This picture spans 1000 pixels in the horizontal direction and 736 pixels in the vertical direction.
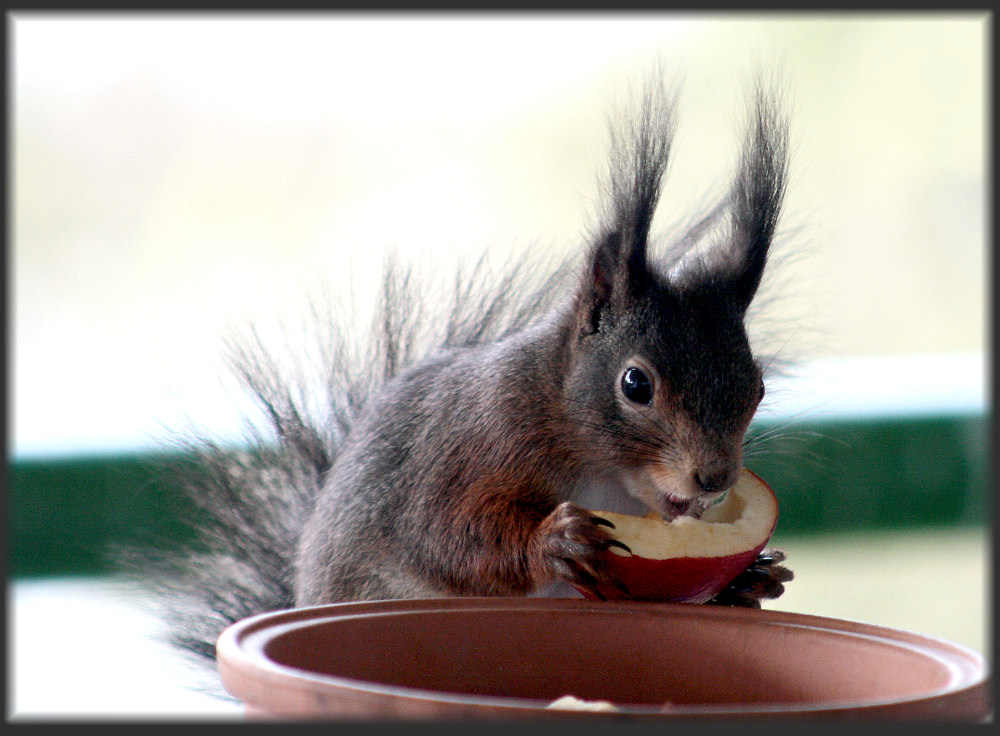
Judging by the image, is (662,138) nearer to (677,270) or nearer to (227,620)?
(677,270)

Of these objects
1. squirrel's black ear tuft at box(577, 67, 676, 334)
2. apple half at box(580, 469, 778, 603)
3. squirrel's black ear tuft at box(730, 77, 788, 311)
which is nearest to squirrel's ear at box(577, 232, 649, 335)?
squirrel's black ear tuft at box(577, 67, 676, 334)

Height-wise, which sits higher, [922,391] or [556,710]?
[922,391]

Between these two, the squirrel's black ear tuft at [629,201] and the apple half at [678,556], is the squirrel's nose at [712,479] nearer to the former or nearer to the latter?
the apple half at [678,556]

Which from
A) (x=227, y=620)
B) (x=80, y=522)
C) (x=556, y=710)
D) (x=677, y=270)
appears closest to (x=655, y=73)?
(x=677, y=270)

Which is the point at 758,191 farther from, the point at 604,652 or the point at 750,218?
the point at 604,652

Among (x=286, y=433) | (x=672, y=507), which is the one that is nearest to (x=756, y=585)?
(x=672, y=507)

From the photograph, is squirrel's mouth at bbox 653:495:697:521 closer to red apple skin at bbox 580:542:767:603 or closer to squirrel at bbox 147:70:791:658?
squirrel at bbox 147:70:791:658
